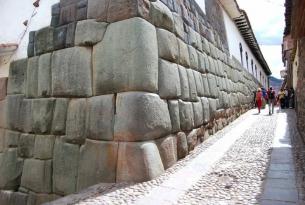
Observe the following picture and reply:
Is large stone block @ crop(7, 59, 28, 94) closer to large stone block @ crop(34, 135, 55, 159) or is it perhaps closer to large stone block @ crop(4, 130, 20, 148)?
large stone block @ crop(4, 130, 20, 148)

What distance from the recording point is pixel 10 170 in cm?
438

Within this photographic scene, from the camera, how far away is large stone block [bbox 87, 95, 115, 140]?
3426 millimetres

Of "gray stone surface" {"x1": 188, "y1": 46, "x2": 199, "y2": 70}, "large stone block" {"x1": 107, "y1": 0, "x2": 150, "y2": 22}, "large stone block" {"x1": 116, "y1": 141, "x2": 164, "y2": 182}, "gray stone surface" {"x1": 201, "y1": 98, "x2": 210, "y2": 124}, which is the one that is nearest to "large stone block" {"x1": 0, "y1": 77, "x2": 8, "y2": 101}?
"large stone block" {"x1": 107, "y1": 0, "x2": 150, "y2": 22}

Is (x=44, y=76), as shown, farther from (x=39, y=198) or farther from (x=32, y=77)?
(x=39, y=198)

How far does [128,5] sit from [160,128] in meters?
1.51

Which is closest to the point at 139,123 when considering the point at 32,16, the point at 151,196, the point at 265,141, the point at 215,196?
the point at 151,196

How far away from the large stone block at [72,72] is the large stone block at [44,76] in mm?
106

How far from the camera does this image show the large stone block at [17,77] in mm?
4566

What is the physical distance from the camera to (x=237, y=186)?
10.0ft

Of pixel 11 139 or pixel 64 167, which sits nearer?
pixel 64 167

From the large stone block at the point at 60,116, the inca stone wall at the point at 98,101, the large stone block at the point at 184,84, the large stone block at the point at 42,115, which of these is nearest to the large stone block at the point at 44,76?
the inca stone wall at the point at 98,101

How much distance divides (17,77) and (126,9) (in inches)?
88.8

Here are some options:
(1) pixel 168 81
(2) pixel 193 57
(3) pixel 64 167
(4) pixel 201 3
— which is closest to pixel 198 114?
(2) pixel 193 57

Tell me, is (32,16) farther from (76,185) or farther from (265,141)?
(265,141)
